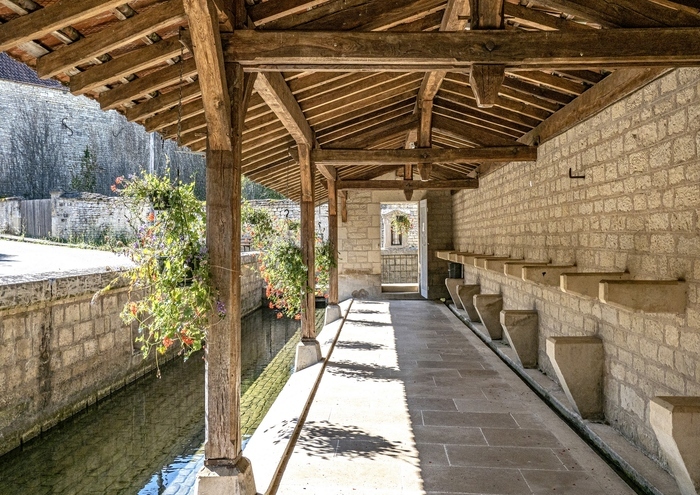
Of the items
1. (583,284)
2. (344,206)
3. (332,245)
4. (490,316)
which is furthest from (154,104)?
(344,206)

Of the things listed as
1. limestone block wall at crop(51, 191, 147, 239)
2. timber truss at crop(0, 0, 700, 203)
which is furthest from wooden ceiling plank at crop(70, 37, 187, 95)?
limestone block wall at crop(51, 191, 147, 239)

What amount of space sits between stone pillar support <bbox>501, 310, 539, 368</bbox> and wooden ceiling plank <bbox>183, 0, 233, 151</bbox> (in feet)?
12.5

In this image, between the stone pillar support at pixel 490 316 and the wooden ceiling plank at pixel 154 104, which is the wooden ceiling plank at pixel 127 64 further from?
the stone pillar support at pixel 490 316

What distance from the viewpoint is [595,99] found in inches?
151

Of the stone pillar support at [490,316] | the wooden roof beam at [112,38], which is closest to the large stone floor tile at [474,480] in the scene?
the wooden roof beam at [112,38]

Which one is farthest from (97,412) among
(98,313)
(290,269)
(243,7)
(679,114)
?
(679,114)

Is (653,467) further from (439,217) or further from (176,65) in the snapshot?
(439,217)

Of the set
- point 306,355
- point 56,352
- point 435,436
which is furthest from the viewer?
point 306,355

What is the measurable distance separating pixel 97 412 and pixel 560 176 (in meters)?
5.28

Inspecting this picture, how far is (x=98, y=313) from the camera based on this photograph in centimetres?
540

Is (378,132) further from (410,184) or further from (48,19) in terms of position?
(48,19)

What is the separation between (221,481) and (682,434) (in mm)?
2285

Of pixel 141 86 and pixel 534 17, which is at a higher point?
pixel 534 17

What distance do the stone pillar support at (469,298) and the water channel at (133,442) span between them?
131 inches
